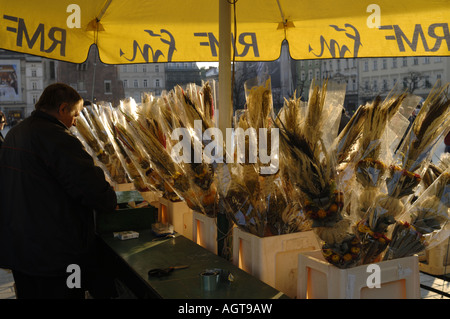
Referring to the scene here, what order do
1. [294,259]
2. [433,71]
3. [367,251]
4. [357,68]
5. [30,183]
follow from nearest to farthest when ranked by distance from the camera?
[367,251]
[294,259]
[30,183]
[433,71]
[357,68]

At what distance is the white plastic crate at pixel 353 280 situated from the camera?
4.50 feet

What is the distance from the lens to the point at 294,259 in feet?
5.83

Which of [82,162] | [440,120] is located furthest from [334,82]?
[82,162]

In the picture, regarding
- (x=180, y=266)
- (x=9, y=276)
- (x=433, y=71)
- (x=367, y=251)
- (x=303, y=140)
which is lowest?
(x=9, y=276)

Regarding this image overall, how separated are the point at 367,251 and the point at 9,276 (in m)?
3.74

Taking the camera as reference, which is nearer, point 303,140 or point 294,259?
point 303,140

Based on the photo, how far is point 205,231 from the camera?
2.21 m

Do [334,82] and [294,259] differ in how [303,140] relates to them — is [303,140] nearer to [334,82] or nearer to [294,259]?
[334,82]

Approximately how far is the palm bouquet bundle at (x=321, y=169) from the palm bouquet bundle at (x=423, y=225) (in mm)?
194

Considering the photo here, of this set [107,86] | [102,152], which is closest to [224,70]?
[102,152]

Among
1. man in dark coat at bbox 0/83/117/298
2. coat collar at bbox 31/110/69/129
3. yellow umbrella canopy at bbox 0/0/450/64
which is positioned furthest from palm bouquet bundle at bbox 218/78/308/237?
yellow umbrella canopy at bbox 0/0/450/64

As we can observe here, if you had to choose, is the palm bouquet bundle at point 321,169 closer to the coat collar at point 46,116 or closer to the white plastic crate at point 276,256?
the white plastic crate at point 276,256

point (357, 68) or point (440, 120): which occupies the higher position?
point (357, 68)

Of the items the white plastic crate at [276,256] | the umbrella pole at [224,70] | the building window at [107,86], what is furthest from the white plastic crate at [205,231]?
the building window at [107,86]
